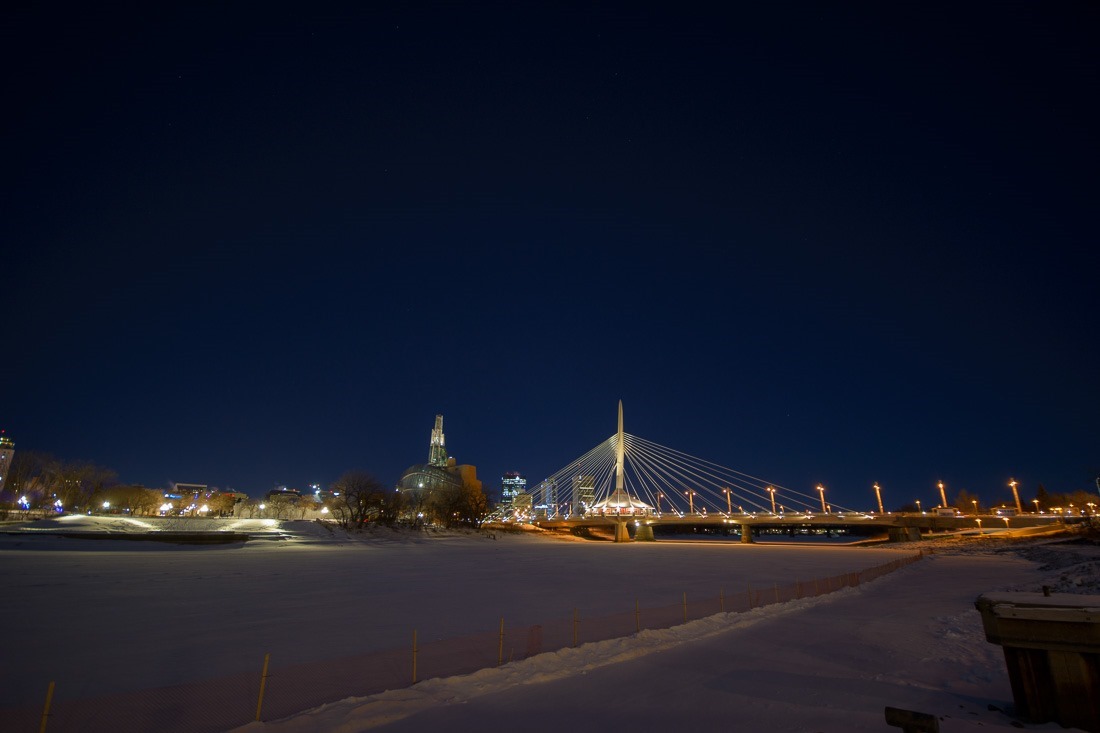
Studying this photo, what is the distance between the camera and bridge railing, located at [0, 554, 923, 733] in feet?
33.7

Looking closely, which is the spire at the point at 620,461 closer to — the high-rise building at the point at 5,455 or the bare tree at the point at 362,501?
the bare tree at the point at 362,501

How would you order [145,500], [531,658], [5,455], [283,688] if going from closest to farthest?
1. [283,688]
2. [531,658]
3. [145,500]
4. [5,455]

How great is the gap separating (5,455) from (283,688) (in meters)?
178

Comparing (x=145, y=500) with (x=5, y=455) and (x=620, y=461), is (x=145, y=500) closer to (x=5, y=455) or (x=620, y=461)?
(x=5, y=455)

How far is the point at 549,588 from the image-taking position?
3159cm

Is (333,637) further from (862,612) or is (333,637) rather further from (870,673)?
(862,612)

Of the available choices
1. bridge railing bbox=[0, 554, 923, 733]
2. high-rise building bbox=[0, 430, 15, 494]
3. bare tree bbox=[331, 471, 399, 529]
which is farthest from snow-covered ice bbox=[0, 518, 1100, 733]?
high-rise building bbox=[0, 430, 15, 494]

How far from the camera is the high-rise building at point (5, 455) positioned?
121m

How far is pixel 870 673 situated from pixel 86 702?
57.3 ft

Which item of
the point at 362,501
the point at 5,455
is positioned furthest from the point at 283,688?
the point at 5,455

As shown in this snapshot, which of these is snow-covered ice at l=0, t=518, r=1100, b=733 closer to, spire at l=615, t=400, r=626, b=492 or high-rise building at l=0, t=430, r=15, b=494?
spire at l=615, t=400, r=626, b=492

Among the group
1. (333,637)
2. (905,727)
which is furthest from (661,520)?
(905,727)

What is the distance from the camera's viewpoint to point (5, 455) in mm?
133250

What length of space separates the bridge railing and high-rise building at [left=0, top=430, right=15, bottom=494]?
14872 centimetres
